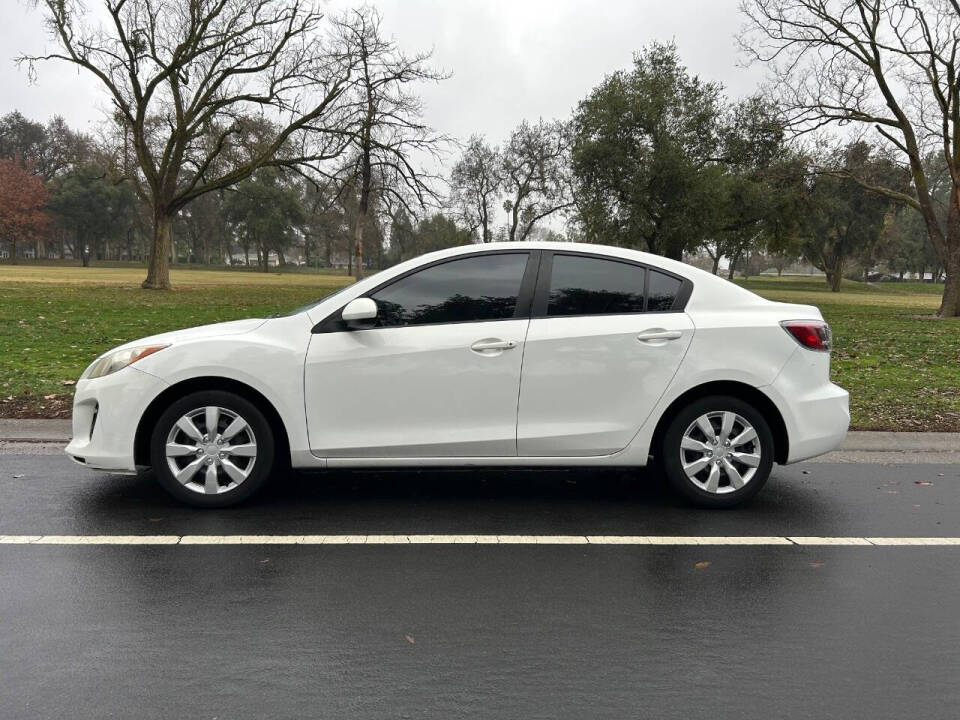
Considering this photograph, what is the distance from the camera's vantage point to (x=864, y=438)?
721 cm

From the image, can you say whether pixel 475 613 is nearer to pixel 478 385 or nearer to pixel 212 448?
pixel 478 385

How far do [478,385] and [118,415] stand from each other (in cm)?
220

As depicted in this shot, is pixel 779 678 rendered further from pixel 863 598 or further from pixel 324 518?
pixel 324 518

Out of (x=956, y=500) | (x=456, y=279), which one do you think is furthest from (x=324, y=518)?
(x=956, y=500)

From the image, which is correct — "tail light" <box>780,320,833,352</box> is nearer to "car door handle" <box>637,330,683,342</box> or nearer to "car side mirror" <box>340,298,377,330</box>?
"car door handle" <box>637,330,683,342</box>

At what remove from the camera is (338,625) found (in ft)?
11.2

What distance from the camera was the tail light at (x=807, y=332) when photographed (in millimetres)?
5176

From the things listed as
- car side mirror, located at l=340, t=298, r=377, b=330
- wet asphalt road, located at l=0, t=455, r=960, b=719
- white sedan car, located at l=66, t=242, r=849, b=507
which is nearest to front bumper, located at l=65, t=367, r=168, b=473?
white sedan car, located at l=66, t=242, r=849, b=507

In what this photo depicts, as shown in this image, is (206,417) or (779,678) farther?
(206,417)

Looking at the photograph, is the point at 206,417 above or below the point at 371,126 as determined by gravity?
below

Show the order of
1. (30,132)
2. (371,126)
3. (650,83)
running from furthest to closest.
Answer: (30,132)
(650,83)
(371,126)

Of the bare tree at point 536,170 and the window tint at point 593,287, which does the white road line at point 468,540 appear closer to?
the window tint at point 593,287

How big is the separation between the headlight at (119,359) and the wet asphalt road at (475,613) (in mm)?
845

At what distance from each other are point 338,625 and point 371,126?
100ft
